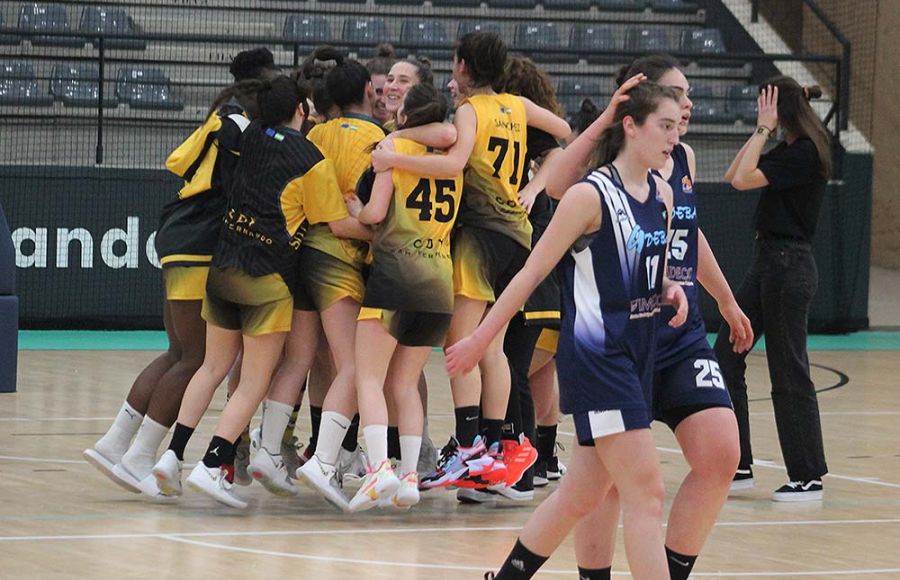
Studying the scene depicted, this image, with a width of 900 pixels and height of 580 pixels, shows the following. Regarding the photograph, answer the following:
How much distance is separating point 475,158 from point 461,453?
4.09 feet

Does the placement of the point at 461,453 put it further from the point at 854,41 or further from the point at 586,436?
the point at 854,41

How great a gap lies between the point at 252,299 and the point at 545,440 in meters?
1.89

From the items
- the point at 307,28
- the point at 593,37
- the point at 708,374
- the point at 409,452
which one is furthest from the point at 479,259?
the point at 593,37

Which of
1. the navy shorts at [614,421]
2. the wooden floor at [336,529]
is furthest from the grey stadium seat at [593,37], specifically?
the navy shorts at [614,421]

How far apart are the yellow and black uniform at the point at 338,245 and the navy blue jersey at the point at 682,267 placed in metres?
1.63

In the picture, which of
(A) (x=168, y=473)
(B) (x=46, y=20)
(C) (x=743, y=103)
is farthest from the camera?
(C) (x=743, y=103)

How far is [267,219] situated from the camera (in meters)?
6.45

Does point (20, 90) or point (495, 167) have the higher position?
point (20, 90)

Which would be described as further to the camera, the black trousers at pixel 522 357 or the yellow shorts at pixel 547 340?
the yellow shorts at pixel 547 340

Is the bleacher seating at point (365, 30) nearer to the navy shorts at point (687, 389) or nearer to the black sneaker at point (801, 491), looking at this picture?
the black sneaker at point (801, 491)

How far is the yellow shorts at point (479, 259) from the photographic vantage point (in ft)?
22.1

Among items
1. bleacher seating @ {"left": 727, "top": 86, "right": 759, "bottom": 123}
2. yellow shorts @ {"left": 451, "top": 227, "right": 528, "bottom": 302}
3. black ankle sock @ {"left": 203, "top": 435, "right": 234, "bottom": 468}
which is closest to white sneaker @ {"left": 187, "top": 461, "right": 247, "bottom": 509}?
black ankle sock @ {"left": 203, "top": 435, "right": 234, "bottom": 468}

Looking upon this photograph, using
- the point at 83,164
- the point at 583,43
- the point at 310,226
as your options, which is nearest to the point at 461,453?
the point at 310,226

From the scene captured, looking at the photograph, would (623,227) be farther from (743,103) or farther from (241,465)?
(743,103)
